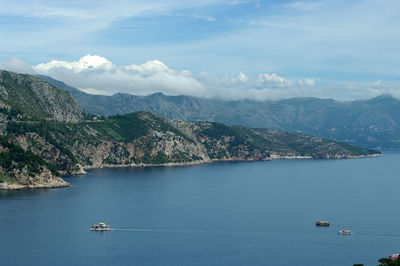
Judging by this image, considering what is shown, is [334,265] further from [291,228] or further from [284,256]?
[291,228]

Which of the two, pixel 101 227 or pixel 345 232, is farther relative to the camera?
pixel 101 227

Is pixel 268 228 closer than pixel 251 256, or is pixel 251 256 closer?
pixel 251 256

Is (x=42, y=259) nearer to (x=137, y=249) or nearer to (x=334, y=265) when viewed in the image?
(x=137, y=249)

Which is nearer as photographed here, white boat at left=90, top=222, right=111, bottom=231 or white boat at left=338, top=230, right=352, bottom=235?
white boat at left=338, top=230, right=352, bottom=235

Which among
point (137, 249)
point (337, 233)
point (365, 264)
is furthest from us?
point (337, 233)

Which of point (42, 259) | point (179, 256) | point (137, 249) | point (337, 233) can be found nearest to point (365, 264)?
point (337, 233)

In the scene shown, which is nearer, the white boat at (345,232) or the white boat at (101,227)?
the white boat at (345,232)

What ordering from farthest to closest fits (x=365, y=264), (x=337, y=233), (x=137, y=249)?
(x=337, y=233)
(x=137, y=249)
(x=365, y=264)

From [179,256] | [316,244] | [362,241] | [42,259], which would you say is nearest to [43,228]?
[42,259]

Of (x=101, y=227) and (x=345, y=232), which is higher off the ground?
(x=101, y=227)
